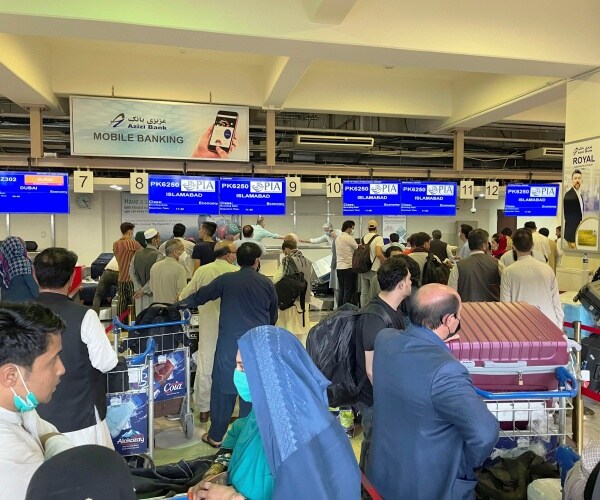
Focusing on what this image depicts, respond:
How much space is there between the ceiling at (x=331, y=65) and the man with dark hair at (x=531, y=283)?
91.6 inches

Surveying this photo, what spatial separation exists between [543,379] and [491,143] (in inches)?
369

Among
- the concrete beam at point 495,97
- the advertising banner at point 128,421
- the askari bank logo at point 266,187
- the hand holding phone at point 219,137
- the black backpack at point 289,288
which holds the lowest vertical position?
the advertising banner at point 128,421

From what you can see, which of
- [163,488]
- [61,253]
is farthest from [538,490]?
[61,253]

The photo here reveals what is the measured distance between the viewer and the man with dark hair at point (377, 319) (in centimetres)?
249

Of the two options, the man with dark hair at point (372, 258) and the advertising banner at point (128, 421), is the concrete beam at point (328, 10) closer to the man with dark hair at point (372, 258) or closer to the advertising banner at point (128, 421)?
the man with dark hair at point (372, 258)

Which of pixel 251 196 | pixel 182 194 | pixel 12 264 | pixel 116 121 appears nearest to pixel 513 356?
pixel 12 264

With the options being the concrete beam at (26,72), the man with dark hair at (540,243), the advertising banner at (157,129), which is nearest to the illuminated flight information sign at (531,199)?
the man with dark hair at (540,243)

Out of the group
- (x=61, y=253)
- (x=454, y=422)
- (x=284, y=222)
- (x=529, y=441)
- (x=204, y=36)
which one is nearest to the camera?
(x=454, y=422)

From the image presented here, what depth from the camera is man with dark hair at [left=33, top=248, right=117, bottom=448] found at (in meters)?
2.35

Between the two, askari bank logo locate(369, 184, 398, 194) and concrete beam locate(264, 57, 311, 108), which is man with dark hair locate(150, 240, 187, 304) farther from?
askari bank logo locate(369, 184, 398, 194)

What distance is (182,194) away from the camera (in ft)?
26.1

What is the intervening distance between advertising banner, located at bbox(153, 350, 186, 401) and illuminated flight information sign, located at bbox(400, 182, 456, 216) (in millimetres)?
6020

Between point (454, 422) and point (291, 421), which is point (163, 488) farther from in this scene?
point (454, 422)

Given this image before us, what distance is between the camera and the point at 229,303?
3.70 meters
